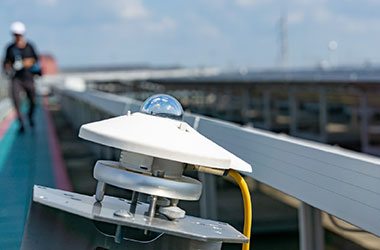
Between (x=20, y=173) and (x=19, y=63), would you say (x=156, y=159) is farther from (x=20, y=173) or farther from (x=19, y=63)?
(x=19, y=63)

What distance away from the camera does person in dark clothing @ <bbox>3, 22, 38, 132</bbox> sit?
962 cm

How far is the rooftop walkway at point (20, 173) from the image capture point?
177 inches

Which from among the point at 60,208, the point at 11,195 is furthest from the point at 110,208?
the point at 11,195

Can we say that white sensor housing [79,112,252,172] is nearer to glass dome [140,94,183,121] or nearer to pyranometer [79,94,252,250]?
pyranometer [79,94,252,250]

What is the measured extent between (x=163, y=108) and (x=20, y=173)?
146 inches

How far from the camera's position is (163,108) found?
3480mm

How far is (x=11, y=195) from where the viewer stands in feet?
18.1

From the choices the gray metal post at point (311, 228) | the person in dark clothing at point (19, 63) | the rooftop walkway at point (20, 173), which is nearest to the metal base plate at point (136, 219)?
the rooftop walkway at point (20, 173)

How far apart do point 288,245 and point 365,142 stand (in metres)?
11.5

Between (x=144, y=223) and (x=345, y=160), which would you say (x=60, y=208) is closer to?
(x=144, y=223)

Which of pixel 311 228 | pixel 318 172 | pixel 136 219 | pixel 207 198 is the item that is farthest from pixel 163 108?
pixel 207 198

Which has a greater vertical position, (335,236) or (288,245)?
(335,236)

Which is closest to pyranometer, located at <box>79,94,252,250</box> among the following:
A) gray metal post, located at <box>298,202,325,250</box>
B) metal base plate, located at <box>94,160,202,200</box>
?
metal base plate, located at <box>94,160,202,200</box>

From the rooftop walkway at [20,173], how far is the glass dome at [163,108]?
123cm
